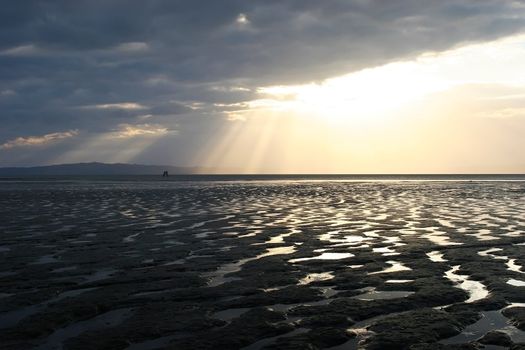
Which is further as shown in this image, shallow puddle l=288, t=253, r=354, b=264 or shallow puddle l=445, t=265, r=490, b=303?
shallow puddle l=288, t=253, r=354, b=264

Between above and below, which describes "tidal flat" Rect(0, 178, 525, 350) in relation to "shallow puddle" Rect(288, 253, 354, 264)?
above

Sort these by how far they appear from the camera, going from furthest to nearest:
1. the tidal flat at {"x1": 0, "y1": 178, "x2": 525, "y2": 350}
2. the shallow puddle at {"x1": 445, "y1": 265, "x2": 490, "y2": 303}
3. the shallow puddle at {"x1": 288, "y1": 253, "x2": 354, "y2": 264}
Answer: the shallow puddle at {"x1": 288, "y1": 253, "x2": 354, "y2": 264}, the shallow puddle at {"x1": 445, "y1": 265, "x2": 490, "y2": 303}, the tidal flat at {"x1": 0, "y1": 178, "x2": 525, "y2": 350}

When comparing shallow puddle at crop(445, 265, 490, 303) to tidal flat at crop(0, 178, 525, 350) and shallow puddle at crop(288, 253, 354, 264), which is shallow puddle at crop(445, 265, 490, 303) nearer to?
tidal flat at crop(0, 178, 525, 350)

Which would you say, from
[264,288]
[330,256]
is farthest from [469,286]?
[330,256]

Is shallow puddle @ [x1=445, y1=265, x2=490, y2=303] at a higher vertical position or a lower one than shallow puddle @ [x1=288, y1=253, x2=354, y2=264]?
higher

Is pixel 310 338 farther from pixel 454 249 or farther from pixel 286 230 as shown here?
pixel 286 230

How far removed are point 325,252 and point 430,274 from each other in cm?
375

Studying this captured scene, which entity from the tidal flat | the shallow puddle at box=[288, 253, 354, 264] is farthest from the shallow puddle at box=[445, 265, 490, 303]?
the shallow puddle at box=[288, 253, 354, 264]

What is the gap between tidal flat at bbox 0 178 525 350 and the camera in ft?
22.9

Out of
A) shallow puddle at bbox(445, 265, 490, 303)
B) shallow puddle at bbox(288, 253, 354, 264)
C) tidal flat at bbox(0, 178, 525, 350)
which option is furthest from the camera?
shallow puddle at bbox(288, 253, 354, 264)

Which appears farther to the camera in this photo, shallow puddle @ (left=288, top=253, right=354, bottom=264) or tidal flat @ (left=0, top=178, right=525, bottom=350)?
shallow puddle @ (left=288, top=253, right=354, bottom=264)

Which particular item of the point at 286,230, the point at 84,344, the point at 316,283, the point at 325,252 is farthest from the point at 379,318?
the point at 286,230

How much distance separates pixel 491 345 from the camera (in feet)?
21.4

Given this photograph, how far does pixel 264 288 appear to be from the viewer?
32.7 ft
